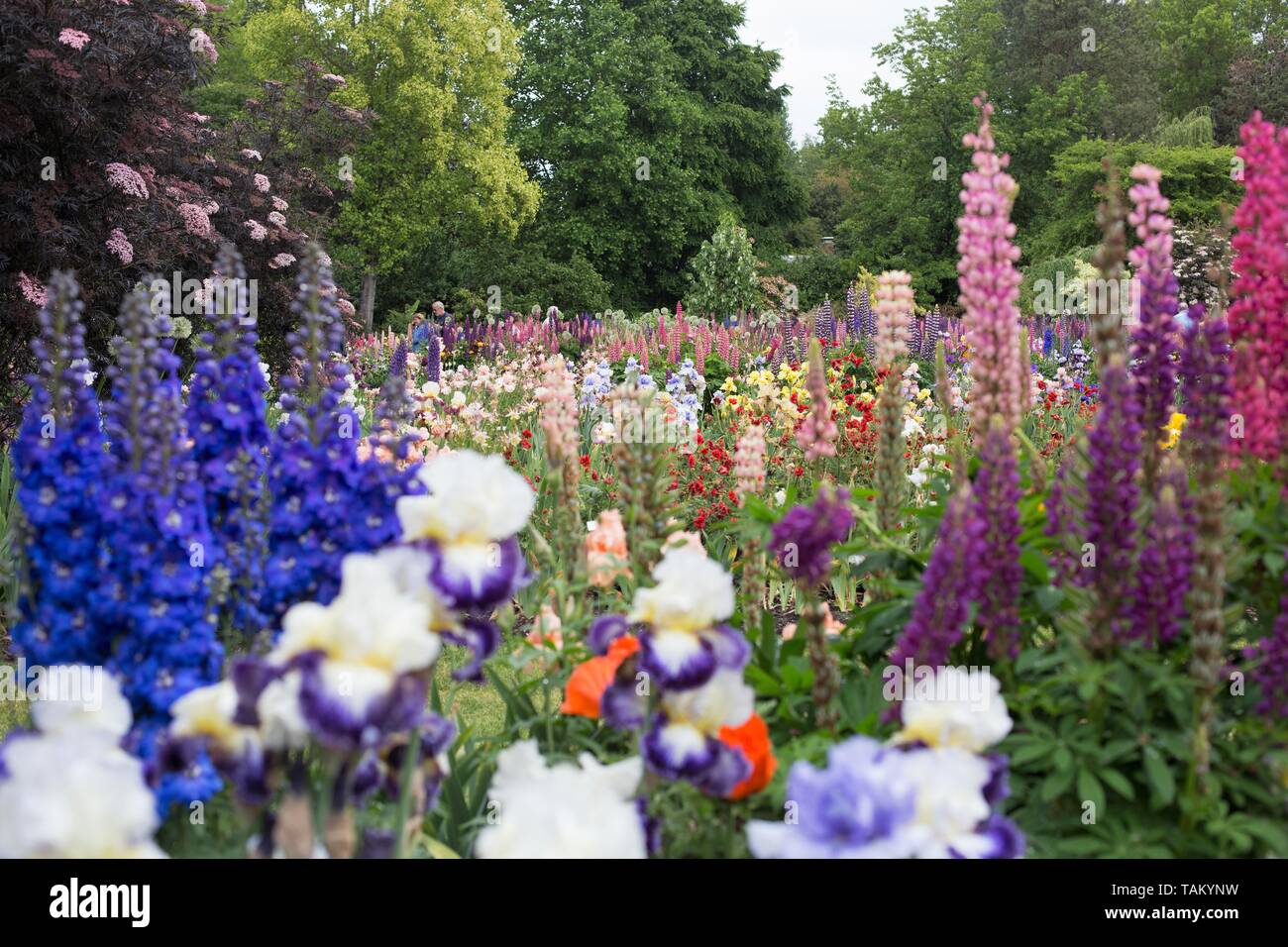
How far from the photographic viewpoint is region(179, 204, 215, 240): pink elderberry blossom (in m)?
8.49

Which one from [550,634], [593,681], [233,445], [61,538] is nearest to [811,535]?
[593,681]

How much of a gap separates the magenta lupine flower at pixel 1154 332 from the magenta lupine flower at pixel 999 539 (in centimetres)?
39

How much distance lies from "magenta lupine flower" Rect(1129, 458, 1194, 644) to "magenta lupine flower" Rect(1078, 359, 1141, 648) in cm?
3

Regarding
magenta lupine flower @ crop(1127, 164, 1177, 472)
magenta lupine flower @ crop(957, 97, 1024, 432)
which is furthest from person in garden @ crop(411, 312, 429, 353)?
magenta lupine flower @ crop(1127, 164, 1177, 472)

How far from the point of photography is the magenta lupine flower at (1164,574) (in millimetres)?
2287

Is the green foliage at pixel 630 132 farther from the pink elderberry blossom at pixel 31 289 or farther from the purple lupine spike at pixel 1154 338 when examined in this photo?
the purple lupine spike at pixel 1154 338

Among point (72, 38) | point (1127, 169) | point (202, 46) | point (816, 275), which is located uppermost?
point (1127, 169)

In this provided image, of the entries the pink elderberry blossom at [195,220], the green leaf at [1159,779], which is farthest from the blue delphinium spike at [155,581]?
the pink elderberry blossom at [195,220]

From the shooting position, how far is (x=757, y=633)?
10.3 ft

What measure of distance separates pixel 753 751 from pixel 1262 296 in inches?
64.4

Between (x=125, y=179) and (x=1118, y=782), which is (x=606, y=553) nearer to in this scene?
(x=1118, y=782)

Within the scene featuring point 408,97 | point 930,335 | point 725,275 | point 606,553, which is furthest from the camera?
point 408,97

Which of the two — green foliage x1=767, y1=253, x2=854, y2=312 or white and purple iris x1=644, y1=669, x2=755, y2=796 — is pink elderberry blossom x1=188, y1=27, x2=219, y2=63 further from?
green foliage x1=767, y1=253, x2=854, y2=312

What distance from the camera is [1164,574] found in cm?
229
